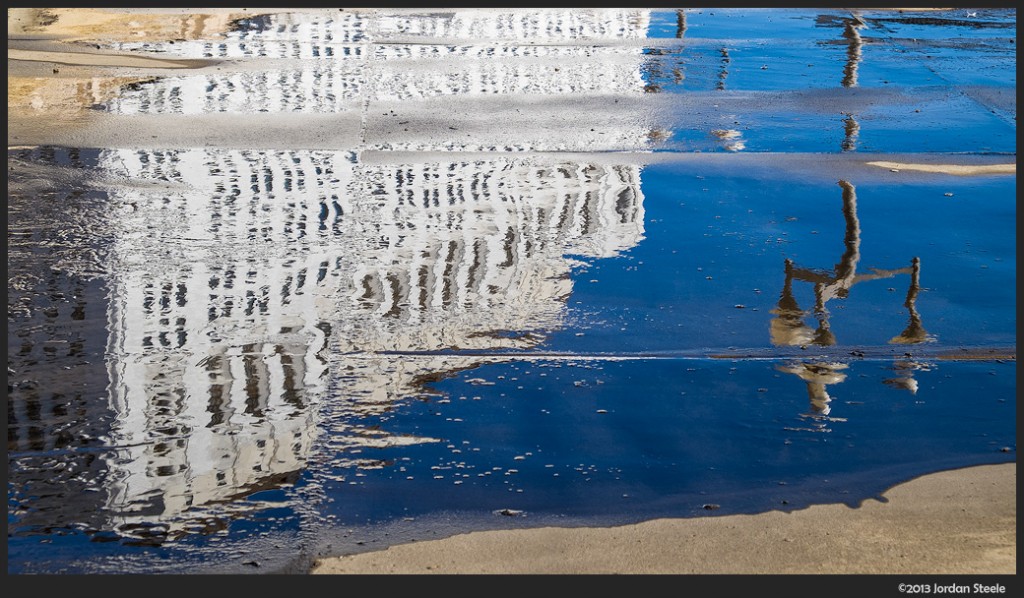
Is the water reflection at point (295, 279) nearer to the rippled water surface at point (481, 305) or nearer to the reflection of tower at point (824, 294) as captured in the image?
the rippled water surface at point (481, 305)

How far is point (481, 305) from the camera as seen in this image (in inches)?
195

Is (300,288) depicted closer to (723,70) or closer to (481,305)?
(481,305)

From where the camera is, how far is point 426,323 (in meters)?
4.77

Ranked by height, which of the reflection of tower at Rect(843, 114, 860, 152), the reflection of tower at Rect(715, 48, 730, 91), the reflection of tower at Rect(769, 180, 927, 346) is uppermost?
the reflection of tower at Rect(715, 48, 730, 91)

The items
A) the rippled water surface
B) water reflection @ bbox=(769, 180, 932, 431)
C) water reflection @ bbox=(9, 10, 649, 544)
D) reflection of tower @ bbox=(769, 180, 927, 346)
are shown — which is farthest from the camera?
reflection of tower @ bbox=(769, 180, 927, 346)

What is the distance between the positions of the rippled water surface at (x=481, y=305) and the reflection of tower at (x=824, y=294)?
0.02 m

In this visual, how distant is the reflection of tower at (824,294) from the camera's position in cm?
472

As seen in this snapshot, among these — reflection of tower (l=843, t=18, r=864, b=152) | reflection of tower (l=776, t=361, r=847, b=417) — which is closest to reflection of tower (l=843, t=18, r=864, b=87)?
reflection of tower (l=843, t=18, r=864, b=152)

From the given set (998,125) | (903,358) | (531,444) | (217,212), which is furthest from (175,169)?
(998,125)

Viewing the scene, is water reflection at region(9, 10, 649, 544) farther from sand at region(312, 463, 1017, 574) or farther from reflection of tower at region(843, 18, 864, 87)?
reflection of tower at region(843, 18, 864, 87)

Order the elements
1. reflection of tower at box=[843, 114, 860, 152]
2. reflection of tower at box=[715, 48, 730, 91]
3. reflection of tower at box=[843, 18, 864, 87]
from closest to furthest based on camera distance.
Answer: reflection of tower at box=[843, 114, 860, 152] < reflection of tower at box=[715, 48, 730, 91] < reflection of tower at box=[843, 18, 864, 87]

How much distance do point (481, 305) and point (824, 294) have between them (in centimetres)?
154

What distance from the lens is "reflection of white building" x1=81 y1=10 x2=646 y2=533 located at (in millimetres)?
3957

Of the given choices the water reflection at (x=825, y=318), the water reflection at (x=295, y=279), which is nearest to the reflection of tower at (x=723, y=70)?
the water reflection at (x=295, y=279)
